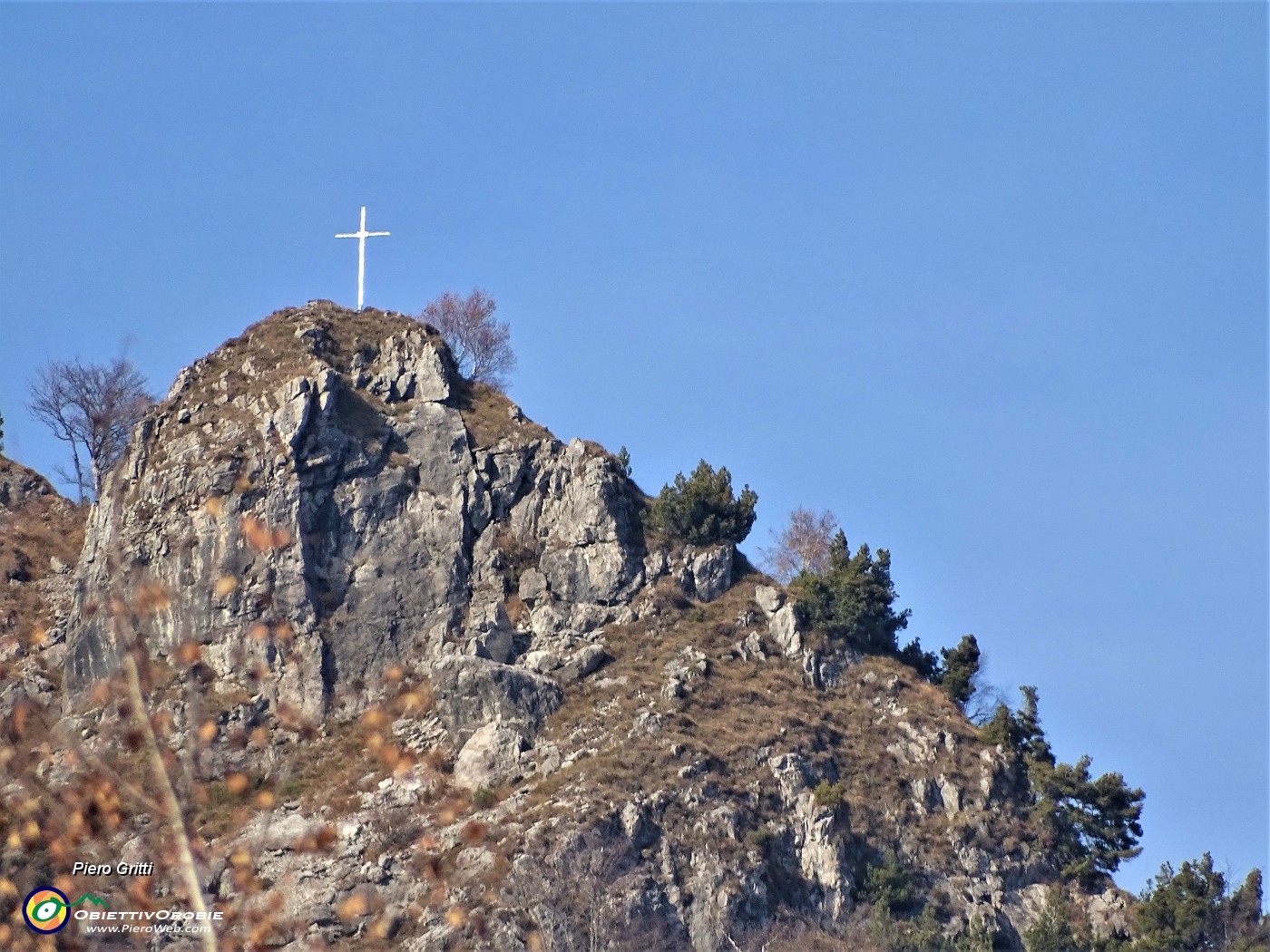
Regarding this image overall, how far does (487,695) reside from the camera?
5909 centimetres

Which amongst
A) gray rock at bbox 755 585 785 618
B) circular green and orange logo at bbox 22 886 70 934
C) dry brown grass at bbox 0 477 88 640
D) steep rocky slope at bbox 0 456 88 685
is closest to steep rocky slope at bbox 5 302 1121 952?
gray rock at bbox 755 585 785 618

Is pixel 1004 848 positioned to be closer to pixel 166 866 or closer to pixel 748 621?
pixel 748 621

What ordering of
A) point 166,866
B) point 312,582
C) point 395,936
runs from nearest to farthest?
point 166,866
point 395,936
point 312,582

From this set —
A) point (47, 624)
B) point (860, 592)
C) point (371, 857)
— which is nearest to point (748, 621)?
point (860, 592)

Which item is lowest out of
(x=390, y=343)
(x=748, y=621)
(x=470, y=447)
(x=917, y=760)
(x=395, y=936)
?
(x=395, y=936)

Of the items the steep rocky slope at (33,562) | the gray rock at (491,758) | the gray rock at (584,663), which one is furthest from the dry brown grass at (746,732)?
the steep rocky slope at (33,562)

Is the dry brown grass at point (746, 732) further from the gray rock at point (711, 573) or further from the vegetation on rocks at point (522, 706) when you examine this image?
the gray rock at point (711, 573)

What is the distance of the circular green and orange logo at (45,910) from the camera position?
109 feet

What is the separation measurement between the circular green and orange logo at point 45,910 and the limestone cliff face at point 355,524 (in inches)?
1038

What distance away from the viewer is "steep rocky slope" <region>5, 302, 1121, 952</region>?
173 ft

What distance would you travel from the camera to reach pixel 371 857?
176ft

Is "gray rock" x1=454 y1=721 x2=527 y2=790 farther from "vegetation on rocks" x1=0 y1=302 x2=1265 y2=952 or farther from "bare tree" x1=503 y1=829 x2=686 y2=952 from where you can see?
"bare tree" x1=503 y1=829 x2=686 y2=952

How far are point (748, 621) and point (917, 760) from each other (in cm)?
897

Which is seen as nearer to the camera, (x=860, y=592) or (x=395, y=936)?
(x=395, y=936)
